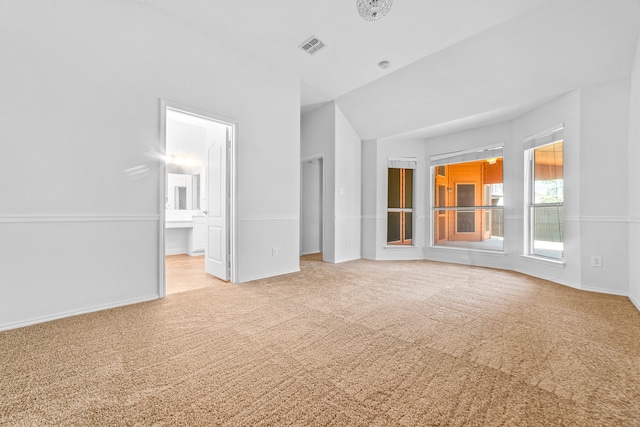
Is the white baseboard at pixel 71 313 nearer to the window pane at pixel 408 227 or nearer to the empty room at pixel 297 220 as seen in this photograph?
the empty room at pixel 297 220

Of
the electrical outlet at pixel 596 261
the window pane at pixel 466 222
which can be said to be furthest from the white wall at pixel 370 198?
the electrical outlet at pixel 596 261

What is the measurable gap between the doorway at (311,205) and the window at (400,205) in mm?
1626

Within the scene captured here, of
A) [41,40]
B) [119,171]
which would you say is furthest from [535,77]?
[41,40]

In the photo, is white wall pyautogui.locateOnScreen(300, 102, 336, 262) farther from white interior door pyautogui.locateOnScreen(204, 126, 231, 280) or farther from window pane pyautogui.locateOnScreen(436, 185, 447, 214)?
window pane pyautogui.locateOnScreen(436, 185, 447, 214)

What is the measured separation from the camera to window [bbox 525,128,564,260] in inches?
142

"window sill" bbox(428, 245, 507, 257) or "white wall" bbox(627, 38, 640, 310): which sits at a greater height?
"white wall" bbox(627, 38, 640, 310)

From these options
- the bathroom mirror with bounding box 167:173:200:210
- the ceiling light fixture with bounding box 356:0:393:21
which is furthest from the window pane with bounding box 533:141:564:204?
the bathroom mirror with bounding box 167:173:200:210

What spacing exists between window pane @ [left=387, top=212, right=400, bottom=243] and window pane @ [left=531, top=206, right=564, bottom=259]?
2181 millimetres

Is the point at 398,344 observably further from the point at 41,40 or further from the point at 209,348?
the point at 41,40

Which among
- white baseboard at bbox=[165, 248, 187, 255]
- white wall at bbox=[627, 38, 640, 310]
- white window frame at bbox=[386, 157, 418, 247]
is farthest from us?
white baseboard at bbox=[165, 248, 187, 255]

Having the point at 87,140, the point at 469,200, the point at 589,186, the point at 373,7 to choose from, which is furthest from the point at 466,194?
the point at 87,140

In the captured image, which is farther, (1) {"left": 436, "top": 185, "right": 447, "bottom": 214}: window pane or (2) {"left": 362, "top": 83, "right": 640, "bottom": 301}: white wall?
(1) {"left": 436, "top": 185, "right": 447, "bottom": 214}: window pane

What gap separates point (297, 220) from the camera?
4.15 metres

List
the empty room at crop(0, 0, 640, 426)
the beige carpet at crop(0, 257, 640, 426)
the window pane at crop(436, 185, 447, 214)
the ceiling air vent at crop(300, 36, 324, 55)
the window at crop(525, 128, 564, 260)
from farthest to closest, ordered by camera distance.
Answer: the window pane at crop(436, 185, 447, 214)
the window at crop(525, 128, 564, 260)
the ceiling air vent at crop(300, 36, 324, 55)
the empty room at crop(0, 0, 640, 426)
the beige carpet at crop(0, 257, 640, 426)
